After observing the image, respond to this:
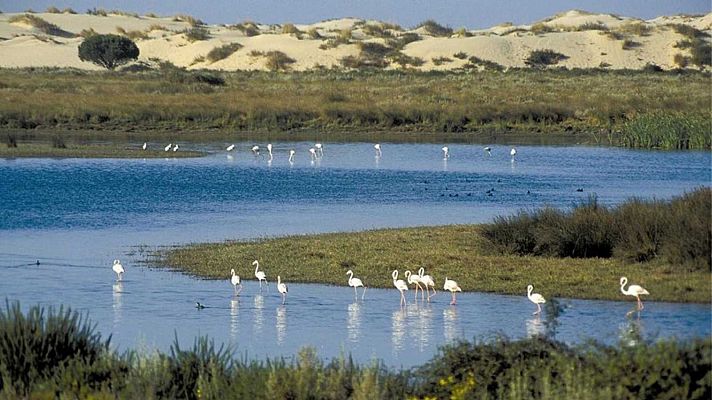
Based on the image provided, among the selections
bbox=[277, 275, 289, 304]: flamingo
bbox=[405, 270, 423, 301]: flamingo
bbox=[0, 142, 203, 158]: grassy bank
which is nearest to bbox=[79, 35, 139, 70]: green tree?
bbox=[0, 142, 203, 158]: grassy bank

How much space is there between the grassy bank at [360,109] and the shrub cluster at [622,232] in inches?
1066

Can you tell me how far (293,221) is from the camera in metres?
26.5

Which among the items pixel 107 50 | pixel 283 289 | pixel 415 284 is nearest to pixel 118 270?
pixel 283 289

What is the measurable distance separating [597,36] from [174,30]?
40.2 metres

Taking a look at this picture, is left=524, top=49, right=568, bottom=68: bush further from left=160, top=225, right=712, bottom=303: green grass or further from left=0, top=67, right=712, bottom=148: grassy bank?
left=160, top=225, right=712, bottom=303: green grass

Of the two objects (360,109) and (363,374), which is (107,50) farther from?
(363,374)

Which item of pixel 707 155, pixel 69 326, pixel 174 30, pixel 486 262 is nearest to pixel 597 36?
pixel 174 30

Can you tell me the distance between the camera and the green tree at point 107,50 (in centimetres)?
9494

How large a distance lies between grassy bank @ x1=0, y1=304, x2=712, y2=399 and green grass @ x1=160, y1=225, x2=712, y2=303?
6.74m

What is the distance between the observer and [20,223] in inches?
1006

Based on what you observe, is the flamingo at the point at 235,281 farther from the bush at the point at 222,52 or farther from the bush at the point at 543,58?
the bush at the point at 222,52

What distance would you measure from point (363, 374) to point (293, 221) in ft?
54.3

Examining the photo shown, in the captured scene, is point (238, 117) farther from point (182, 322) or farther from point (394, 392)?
point (394, 392)

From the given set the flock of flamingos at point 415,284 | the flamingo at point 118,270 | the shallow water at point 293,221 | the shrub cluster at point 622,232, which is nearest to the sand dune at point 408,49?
the shallow water at point 293,221
